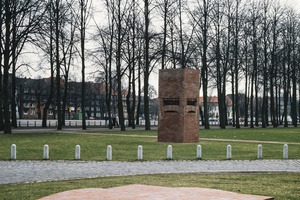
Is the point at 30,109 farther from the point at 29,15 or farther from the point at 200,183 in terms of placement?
the point at 200,183

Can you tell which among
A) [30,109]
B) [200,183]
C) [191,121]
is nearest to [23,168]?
[200,183]

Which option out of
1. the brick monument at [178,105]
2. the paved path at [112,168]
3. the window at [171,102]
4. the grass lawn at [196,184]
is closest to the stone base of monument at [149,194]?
the grass lawn at [196,184]

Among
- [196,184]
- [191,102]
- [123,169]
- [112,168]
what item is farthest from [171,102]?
[196,184]

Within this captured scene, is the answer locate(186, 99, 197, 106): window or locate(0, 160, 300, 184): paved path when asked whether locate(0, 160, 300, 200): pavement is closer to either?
locate(0, 160, 300, 184): paved path

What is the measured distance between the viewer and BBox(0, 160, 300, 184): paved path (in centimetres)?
1427

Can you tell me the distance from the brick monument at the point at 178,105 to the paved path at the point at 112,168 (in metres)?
10.8

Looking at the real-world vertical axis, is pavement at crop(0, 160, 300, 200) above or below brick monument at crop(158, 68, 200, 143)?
below

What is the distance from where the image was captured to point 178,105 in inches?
1168

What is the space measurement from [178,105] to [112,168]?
545 inches

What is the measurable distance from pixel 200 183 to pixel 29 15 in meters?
31.4

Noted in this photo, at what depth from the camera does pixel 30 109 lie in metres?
137

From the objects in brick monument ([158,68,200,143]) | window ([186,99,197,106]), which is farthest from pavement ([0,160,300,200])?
window ([186,99,197,106])

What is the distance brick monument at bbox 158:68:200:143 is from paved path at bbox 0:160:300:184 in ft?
35.4

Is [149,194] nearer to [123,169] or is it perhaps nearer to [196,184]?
[196,184]
